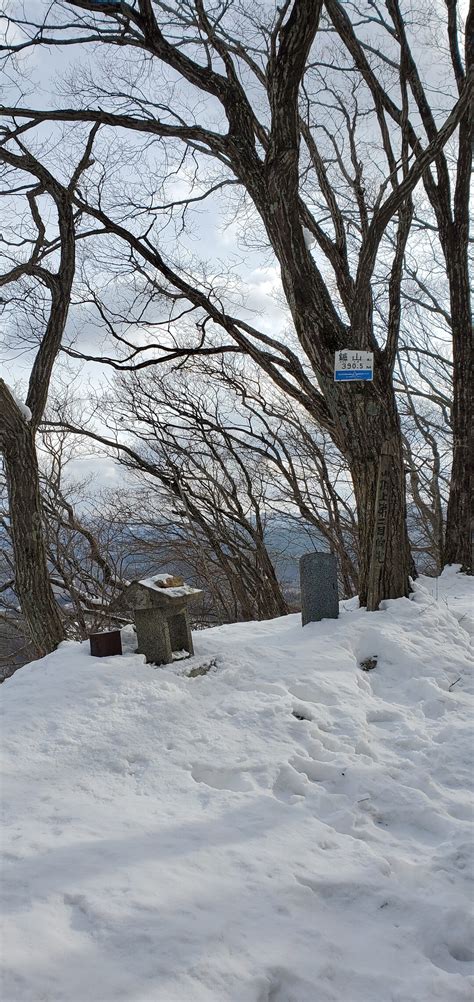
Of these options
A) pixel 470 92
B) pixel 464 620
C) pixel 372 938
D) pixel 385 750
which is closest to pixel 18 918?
pixel 372 938

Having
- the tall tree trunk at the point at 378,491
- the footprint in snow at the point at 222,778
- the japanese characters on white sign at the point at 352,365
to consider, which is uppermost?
the japanese characters on white sign at the point at 352,365

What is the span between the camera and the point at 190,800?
2.84 meters

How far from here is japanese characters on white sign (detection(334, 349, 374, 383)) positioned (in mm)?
5793

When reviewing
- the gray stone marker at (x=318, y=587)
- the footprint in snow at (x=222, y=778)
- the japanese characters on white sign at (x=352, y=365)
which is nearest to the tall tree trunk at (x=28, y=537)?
the gray stone marker at (x=318, y=587)

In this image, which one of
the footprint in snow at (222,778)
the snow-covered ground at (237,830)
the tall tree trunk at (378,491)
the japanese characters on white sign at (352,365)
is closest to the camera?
the snow-covered ground at (237,830)

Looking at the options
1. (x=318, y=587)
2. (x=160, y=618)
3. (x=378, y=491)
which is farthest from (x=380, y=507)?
(x=160, y=618)

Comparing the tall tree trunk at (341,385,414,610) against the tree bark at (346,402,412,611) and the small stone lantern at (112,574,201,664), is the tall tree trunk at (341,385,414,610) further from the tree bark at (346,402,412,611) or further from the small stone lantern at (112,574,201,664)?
the small stone lantern at (112,574,201,664)

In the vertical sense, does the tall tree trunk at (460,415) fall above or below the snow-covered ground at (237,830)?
above

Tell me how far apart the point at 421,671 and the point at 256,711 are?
1.63 m

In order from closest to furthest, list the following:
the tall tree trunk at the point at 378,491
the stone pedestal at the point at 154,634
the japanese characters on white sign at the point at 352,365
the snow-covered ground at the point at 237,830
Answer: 1. the snow-covered ground at the point at 237,830
2. the stone pedestal at the point at 154,634
3. the japanese characters on white sign at the point at 352,365
4. the tall tree trunk at the point at 378,491

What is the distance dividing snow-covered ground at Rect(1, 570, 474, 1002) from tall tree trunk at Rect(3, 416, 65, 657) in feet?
6.33

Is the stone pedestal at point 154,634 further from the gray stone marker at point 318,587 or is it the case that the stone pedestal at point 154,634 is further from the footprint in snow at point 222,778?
the gray stone marker at point 318,587

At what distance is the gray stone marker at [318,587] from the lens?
564 cm

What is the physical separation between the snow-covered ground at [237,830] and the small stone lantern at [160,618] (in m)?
0.19
